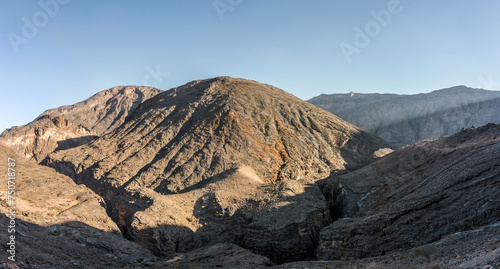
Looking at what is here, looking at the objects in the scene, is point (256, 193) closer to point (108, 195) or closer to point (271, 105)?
point (108, 195)

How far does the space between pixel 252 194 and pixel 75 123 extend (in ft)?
247

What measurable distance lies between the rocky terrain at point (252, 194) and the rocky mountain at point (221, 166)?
143 millimetres

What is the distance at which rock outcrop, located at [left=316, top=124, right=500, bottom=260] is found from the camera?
47.8 ft

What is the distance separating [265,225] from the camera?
74.5ft

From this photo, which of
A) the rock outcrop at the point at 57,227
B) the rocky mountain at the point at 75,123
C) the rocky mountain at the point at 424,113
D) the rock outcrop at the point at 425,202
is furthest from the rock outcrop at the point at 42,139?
the rocky mountain at the point at 424,113

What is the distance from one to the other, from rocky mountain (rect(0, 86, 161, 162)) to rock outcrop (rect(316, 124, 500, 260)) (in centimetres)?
5661

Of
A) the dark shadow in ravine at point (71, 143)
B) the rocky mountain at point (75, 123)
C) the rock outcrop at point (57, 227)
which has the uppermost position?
the rocky mountain at point (75, 123)

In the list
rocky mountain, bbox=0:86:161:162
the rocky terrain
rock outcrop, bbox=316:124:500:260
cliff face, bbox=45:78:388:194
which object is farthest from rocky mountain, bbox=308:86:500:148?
rocky mountain, bbox=0:86:161:162

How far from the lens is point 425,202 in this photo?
16.9 metres

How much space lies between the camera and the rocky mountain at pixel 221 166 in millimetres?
23047

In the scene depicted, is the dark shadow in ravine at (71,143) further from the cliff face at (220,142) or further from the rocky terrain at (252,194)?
the rocky terrain at (252,194)

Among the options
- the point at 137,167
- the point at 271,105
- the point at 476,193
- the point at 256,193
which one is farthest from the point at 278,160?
the point at 476,193

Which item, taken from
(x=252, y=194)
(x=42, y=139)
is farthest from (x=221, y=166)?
(x=42, y=139)

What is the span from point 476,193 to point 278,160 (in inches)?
845
